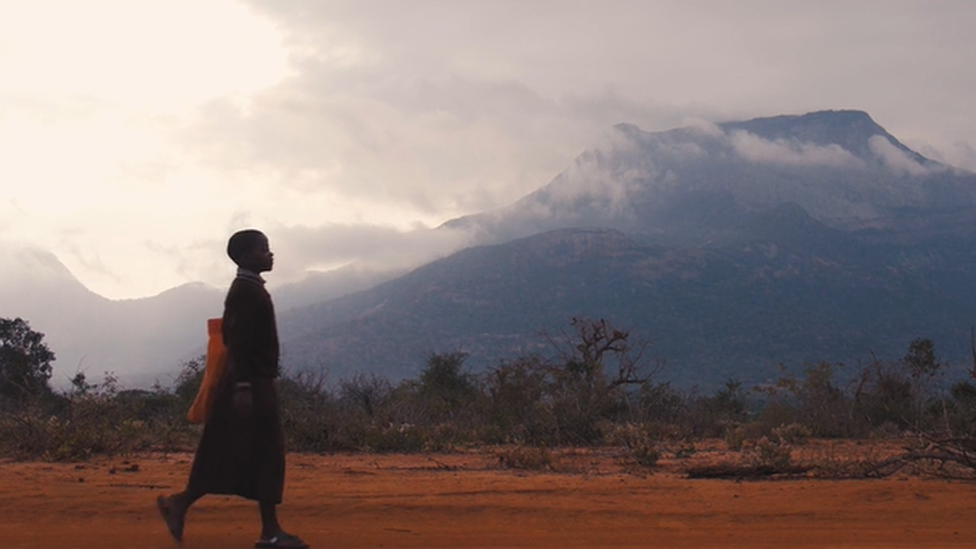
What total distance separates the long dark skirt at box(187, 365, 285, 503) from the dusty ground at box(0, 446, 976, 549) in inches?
19.5

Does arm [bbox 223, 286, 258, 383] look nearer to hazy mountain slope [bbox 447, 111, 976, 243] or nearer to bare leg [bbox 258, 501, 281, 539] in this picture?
bare leg [bbox 258, 501, 281, 539]

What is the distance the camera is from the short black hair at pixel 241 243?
608 cm

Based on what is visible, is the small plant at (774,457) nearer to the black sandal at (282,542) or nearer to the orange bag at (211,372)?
the black sandal at (282,542)

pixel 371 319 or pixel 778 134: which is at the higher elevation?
pixel 778 134

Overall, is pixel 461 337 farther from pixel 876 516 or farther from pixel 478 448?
pixel 876 516

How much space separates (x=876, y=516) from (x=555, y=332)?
7837 centimetres

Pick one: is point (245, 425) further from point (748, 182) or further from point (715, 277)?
point (748, 182)

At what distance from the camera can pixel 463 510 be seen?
7391 millimetres

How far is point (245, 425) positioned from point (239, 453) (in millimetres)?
189

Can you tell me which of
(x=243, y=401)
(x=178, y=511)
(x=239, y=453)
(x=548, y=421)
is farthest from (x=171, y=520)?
(x=548, y=421)

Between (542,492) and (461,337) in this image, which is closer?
(542,492)

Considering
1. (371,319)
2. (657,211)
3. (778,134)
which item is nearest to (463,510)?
(371,319)

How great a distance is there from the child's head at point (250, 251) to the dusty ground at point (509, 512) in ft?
6.16

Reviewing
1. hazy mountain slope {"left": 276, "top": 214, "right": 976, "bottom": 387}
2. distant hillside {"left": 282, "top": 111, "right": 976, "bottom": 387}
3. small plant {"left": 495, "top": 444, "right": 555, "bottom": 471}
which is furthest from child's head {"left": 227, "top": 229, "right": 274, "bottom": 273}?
hazy mountain slope {"left": 276, "top": 214, "right": 976, "bottom": 387}
